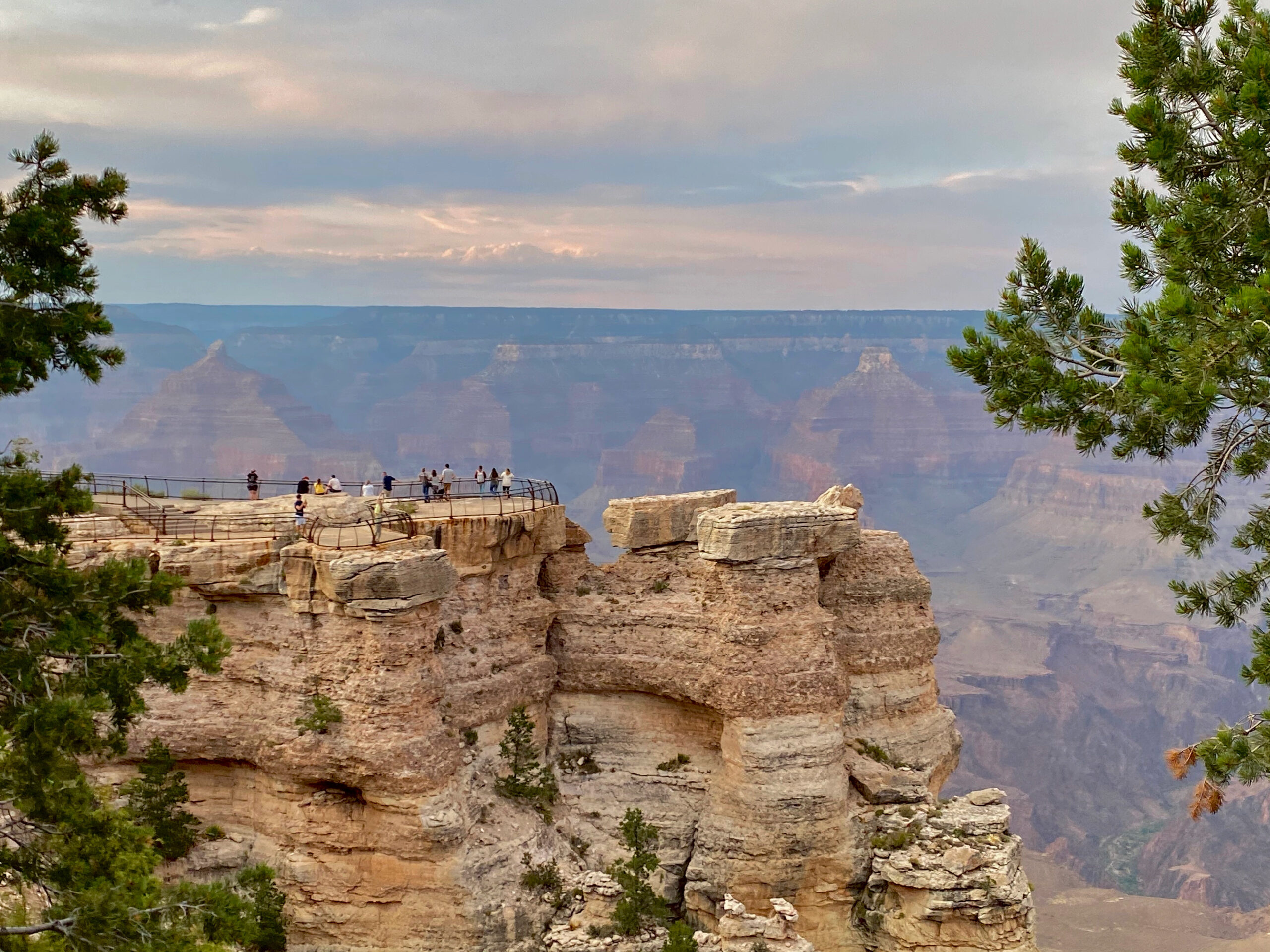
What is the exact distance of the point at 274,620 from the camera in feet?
130

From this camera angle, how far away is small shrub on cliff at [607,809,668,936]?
131 ft

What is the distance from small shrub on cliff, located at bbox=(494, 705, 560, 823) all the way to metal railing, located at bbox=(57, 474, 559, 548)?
752cm

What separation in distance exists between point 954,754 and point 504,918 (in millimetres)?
21257

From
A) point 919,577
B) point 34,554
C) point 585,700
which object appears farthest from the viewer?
point 919,577

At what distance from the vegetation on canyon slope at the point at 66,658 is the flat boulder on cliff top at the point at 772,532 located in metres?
21.0

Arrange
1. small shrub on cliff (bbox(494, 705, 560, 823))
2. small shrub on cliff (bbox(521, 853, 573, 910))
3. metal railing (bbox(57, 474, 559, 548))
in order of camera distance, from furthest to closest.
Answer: small shrub on cliff (bbox(494, 705, 560, 823))
small shrub on cliff (bbox(521, 853, 573, 910))
metal railing (bbox(57, 474, 559, 548))

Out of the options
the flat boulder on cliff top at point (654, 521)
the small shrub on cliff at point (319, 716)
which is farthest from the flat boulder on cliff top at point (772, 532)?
the small shrub on cliff at point (319, 716)

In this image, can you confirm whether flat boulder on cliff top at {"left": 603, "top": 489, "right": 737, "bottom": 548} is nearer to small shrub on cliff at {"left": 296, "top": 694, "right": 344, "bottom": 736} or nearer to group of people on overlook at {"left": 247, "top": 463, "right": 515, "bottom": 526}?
group of people on overlook at {"left": 247, "top": 463, "right": 515, "bottom": 526}

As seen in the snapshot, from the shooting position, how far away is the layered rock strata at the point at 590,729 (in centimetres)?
3906

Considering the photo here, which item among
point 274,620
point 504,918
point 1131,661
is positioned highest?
point 274,620

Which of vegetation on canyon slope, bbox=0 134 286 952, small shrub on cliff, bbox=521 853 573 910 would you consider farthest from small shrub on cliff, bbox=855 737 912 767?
vegetation on canyon slope, bbox=0 134 286 952

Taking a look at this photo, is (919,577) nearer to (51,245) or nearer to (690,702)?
(690,702)

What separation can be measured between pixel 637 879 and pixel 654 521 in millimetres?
13154

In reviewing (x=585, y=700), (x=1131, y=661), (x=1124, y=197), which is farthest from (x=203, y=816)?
(x=1131, y=661)
